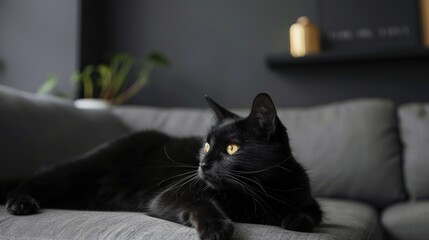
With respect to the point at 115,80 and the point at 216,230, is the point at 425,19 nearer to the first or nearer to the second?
the point at 115,80

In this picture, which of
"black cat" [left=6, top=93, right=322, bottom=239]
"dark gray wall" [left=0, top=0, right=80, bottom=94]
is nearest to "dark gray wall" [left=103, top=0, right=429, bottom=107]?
"dark gray wall" [left=0, top=0, right=80, bottom=94]

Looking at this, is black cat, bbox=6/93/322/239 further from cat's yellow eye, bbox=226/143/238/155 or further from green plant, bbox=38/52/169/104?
green plant, bbox=38/52/169/104

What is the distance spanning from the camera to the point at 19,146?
58.7 inches

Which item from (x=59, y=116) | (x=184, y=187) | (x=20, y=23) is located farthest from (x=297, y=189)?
(x=20, y=23)

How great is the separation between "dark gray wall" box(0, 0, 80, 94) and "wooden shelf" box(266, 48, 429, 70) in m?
→ 1.27

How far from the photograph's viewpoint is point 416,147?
1939 millimetres

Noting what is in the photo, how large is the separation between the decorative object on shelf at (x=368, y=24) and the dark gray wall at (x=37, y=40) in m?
1.57

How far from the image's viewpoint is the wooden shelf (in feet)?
7.94

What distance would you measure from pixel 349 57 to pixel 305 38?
27 centimetres

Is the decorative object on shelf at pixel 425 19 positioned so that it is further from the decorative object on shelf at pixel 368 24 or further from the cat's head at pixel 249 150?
Answer: the cat's head at pixel 249 150

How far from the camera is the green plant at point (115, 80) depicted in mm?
2727

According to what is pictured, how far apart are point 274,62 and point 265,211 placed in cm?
169

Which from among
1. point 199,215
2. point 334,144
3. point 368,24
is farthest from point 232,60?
point 199,215

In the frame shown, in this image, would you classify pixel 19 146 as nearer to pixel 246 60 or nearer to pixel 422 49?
pixel 246 60
